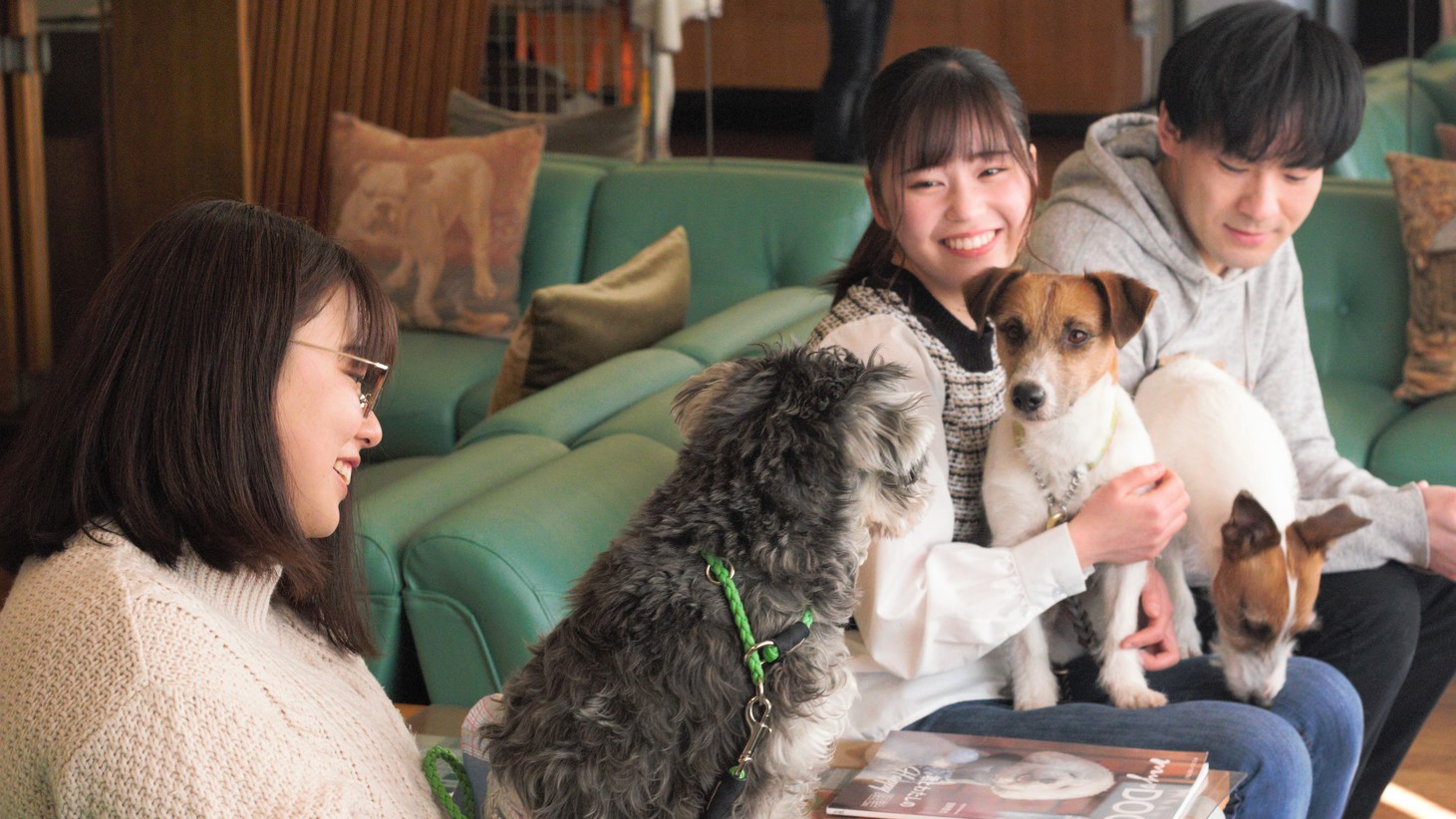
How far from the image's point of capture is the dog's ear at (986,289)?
1744 millimetres

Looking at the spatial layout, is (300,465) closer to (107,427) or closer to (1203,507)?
(107,427)

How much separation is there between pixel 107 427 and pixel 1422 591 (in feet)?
6.78

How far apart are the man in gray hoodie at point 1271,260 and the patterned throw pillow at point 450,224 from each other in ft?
7.52

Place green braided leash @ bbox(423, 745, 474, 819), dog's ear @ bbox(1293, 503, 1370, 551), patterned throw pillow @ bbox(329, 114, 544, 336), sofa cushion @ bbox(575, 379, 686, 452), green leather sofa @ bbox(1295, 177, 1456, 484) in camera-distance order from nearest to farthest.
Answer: green braided leash @ bbox(423, 745, 474, 819) → dog's ear @ bbox(1293, 503, 1370, 551) → sofa cushion @ bbox(575, 379, 686, 452) → green leather sofa @ bbox(1295, 177, 1456, 484) → patterned throw pillow @ bbox(329, 114, 544, 336)

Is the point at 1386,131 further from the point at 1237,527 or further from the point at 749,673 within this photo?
the point at 749,673

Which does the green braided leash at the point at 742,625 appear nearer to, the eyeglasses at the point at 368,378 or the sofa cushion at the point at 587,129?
the eyeglasses at the point at 368,378

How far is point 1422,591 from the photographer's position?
2.25m

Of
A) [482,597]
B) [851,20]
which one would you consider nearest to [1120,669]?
[482,597]

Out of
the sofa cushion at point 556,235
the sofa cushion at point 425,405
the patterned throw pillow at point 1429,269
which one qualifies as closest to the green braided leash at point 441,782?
the sofa cushion at point 425,405

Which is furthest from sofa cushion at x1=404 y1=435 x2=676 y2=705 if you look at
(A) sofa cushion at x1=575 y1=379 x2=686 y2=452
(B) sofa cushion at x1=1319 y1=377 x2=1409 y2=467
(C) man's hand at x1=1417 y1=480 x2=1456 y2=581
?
(B) sofa cushion at x1=1319 y1=377 x2=1409 y2=467

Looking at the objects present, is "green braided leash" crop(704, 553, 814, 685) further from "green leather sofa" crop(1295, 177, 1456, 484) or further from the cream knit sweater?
"green leather sofa" crop(1295, 177, 1456, 484)

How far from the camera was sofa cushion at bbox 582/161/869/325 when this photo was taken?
4.02 metres

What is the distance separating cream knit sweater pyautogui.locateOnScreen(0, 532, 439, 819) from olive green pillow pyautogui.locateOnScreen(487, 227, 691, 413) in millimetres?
1841

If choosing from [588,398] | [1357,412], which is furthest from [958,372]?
[1357,412]
